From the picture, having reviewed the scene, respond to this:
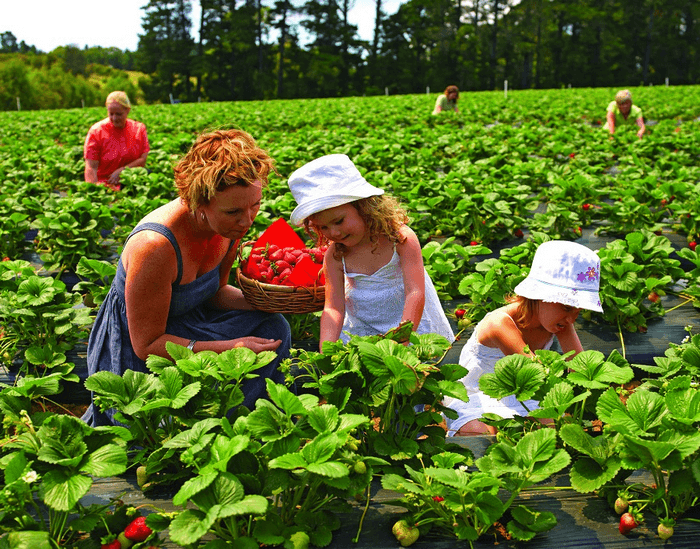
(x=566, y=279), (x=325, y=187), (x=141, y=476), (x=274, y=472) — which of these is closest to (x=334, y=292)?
(x=325, y=187)

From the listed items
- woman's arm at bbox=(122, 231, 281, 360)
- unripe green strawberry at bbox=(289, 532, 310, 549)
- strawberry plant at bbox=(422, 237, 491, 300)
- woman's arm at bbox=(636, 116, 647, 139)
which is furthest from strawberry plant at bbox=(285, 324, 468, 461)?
woman's arm at bbox=(636, 116, 647, 139)

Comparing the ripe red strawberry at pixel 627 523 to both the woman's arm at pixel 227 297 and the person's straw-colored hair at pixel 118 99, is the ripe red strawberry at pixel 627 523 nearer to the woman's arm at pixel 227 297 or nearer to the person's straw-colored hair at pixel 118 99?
the woman's arm at pixel 227 297

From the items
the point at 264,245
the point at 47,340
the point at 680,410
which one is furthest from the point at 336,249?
the point at 47,340

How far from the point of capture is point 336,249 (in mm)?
2686

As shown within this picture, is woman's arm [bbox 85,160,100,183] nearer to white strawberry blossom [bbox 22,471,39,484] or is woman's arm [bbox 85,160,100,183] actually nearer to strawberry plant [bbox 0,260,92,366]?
strawberry plant [bbox 0,260,92,366]

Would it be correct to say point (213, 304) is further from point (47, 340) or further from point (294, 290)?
point (47, 340)

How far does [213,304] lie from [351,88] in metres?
42.7

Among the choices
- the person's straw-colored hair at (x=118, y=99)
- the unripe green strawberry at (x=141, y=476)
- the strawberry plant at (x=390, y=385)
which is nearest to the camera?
the strawberry plant at (x=390, y=385)

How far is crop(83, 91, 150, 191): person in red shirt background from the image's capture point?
622cm

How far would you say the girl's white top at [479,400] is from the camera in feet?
8.64

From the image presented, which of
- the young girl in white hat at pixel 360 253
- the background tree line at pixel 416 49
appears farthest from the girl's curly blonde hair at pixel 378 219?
the background tree line at pixel 416 49

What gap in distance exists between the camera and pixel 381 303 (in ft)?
9.14

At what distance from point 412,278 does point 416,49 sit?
158ft

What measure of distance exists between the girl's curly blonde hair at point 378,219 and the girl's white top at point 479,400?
55 centimetres
